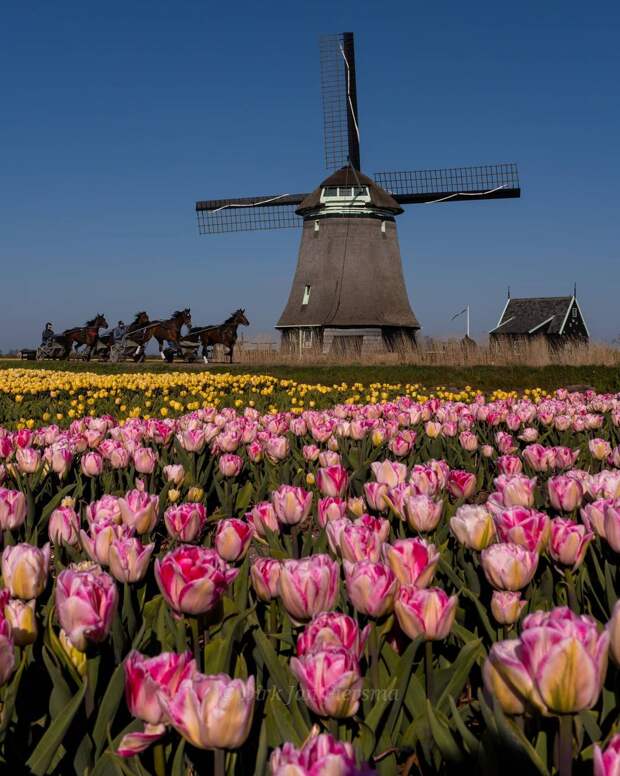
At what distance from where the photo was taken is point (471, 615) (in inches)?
94.1

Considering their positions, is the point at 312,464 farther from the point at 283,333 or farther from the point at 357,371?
the point at 283,333

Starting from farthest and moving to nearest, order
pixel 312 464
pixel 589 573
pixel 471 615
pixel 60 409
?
pixel 60 409
pixel 312 464
pixel 589 573
pixel 471 615

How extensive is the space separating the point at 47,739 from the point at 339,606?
89cm

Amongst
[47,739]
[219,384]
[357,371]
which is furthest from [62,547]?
[357,371]

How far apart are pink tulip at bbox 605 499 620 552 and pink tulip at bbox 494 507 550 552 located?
22 cm

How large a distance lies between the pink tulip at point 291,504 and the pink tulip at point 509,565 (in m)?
0.86

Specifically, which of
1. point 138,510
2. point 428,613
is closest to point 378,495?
point 138,510

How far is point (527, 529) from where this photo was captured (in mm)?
2158

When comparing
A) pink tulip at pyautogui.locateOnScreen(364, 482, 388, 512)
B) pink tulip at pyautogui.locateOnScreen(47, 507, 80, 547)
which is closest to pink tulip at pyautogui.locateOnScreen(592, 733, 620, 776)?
pink tulip at pyautogui.locateOnScreen(364, 482, 388, 512)

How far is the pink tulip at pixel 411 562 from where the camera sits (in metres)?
1.89

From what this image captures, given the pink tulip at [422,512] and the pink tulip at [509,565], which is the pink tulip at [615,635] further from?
the pink tulip at [422,512]

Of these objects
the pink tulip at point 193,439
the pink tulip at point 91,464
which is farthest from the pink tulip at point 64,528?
the pink tulip at point 193,439

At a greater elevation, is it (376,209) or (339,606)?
(376,209)

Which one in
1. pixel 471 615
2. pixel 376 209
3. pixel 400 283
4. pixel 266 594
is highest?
pixel 376 209
